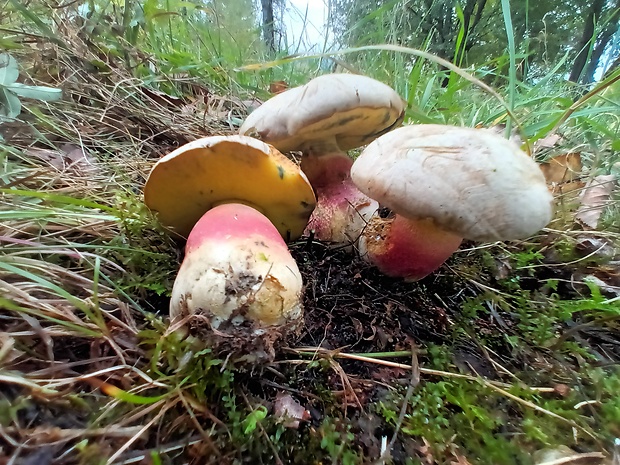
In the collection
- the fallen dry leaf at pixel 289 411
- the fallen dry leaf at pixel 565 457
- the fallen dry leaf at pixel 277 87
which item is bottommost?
the fallen dry leaf at pixel 565 457

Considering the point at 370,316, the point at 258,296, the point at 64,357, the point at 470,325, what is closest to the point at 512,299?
the point at 470,325

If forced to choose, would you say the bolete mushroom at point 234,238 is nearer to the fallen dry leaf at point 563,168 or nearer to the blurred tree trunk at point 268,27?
the fallen dry leaf at point 563,168

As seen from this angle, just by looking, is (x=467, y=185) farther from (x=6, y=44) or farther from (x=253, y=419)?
(x=6, y=44)

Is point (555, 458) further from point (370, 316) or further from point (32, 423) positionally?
point (32, 423)

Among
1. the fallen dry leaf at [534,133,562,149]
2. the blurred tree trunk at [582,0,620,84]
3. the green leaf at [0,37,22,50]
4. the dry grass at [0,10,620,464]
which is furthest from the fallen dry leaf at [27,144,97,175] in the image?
the blurred tree trunk at [582,0,620,84]

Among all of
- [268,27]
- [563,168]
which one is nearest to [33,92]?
[563,168]

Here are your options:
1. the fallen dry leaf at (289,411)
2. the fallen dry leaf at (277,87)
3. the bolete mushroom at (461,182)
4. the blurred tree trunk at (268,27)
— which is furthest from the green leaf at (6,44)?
the blurred tree trunk at (268,27)

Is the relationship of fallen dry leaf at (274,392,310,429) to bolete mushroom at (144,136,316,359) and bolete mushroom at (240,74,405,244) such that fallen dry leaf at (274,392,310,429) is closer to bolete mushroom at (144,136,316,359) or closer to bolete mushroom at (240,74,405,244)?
bolete mushroom at (144,136,316,359)
